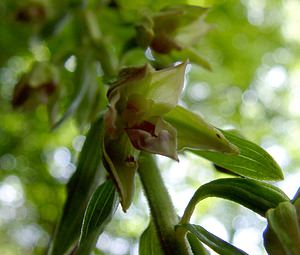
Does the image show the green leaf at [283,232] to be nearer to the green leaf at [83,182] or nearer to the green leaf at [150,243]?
the green leaf at [150,243]

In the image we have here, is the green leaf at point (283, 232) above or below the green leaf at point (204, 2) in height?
above

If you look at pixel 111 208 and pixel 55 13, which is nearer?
pixel 111 208

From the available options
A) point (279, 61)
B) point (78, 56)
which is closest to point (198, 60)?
point (78, 56)

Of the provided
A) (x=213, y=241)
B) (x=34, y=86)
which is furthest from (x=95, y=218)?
(x=34, y=86)

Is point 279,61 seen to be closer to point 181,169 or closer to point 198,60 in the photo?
point 181,169

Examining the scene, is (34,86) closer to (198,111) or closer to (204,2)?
(204,2)

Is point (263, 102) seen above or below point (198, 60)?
below

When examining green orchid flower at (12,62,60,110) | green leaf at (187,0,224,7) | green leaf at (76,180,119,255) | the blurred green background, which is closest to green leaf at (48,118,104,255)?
green leaf at (76,180,119,255)

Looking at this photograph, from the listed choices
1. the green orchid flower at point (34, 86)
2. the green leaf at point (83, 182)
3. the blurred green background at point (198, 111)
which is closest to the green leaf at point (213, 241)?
the green leaf at point (83, 182)
